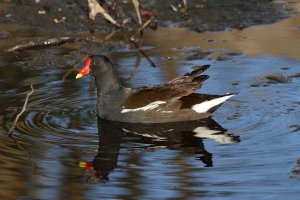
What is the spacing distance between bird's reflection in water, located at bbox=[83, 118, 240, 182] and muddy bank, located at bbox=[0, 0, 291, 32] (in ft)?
→ 13.7

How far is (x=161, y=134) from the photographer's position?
8.21m

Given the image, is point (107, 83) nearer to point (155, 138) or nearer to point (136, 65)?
point (155, 138)

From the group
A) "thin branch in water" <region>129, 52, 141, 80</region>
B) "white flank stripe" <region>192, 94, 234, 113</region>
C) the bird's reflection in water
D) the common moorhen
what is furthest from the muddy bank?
the bird's reflection in water

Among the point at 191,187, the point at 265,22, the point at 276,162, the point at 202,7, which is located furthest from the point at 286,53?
the point at 191,187

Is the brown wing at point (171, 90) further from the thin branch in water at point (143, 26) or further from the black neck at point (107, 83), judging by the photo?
the thin branch in water at point (143, 26)

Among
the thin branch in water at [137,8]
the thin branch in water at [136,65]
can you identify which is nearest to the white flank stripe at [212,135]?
the thin branch in water at [136,65]

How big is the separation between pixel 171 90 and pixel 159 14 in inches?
188

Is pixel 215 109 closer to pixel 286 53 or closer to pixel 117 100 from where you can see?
pixel 117 100

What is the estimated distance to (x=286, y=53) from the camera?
36.2 ft

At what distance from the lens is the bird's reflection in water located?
23.2 ft

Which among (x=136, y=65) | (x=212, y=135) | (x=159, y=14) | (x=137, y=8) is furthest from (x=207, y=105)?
(x=159, y=14)

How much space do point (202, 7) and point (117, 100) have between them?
199 inches

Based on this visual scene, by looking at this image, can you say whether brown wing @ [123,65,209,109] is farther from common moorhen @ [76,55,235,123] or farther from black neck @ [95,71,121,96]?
black neck @ [95,71,121,96]

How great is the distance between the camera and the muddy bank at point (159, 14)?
12.8 metres
